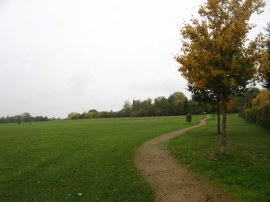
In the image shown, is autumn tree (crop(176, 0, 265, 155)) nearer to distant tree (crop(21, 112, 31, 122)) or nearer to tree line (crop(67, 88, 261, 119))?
tree line (crop(67, 88, 261, 119))

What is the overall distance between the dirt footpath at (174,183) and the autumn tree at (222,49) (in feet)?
14.8

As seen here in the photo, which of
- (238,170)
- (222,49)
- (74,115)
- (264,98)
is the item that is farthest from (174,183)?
(74,115)

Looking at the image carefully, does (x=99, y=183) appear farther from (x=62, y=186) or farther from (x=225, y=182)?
(x=225, y=182)

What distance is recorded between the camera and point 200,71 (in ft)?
51.3

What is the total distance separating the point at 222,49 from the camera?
49.1 feet

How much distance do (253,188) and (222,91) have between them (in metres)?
6.60

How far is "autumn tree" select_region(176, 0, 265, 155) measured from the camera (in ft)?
48.8

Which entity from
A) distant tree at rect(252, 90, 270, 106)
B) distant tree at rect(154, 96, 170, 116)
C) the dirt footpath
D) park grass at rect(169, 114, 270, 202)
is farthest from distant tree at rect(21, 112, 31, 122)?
the dirt footpath

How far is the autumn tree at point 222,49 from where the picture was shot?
1488 cm

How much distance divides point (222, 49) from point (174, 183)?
7.24 m

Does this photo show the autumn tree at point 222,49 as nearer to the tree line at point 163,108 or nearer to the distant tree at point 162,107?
the tree line at point 163,108

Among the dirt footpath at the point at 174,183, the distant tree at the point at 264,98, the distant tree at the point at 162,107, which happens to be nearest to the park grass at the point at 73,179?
the dirt footpath at the point at 174,183


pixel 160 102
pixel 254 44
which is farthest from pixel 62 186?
pixel 160 102

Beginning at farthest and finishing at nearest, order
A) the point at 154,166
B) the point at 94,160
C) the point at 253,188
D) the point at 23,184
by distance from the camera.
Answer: the point at 94,160, the point at 154,166, the point at 23,184, the point at 253,188
